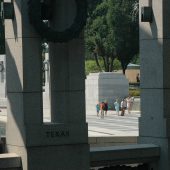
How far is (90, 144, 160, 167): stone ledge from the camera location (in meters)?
12.2

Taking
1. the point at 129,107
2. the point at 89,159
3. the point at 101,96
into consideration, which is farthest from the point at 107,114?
the point at 89,159

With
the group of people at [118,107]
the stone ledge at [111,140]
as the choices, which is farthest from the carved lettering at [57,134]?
the group of people at [118,107]

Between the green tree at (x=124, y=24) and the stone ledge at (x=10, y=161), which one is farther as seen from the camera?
the green tree at (x=124, y=24)

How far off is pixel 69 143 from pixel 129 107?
31912 millimetres

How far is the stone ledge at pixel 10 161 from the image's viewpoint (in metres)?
11.2

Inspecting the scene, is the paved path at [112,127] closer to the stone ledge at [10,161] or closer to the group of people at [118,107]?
the group of people at [118,107]

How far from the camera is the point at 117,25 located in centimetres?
6869

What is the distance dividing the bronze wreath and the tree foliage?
5616 cm

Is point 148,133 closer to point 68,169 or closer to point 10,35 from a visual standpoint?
point 68,169

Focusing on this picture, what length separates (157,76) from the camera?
12789 millimetres

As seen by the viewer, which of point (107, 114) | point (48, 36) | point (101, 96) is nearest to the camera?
point (48, 36)

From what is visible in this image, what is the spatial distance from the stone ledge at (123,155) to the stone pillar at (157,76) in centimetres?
25

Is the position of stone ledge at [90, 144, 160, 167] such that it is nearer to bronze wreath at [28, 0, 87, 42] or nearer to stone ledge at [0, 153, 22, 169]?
stone ledge at [0, 153, 22, 169]

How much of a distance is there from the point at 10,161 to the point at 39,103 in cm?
116
